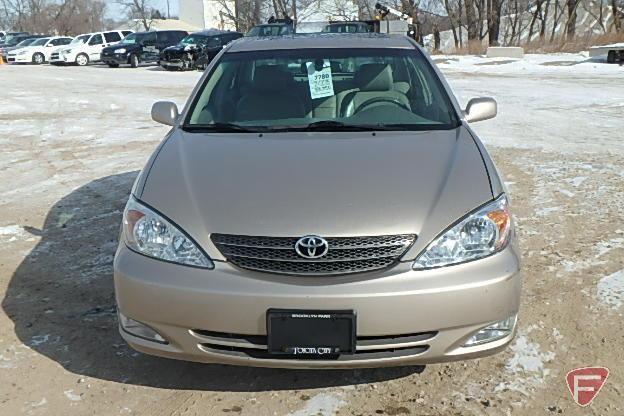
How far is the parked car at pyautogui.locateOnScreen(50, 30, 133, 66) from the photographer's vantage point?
3156 centimetres

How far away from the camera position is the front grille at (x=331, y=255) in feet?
8.46

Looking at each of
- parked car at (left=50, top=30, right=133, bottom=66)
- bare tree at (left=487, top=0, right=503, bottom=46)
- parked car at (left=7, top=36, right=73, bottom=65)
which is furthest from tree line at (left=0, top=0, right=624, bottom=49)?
parked car at (left=7, top=36, right=73, bottom=65)

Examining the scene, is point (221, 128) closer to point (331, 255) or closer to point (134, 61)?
point (331, 255)

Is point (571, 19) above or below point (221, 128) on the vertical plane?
above

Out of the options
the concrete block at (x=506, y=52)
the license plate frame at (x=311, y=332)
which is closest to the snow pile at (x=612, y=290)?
Result: the license plate frame at (x=311, y=332)

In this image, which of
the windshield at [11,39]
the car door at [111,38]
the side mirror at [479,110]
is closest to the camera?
the side mirror at [479,110]

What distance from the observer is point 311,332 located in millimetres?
2555

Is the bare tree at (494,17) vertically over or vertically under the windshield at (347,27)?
over

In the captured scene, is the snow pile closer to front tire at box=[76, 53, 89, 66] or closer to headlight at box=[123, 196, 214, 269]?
headlight at box=[123, 196, 214, 269]

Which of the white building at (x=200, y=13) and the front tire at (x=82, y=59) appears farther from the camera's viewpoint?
the white building at (x=200, y=13)

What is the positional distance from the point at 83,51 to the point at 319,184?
106ft

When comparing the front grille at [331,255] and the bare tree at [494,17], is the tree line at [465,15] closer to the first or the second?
the bare tree at [494,17]

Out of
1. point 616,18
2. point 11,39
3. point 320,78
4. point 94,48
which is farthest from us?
point 11,39

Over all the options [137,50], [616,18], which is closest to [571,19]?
[616,18]
